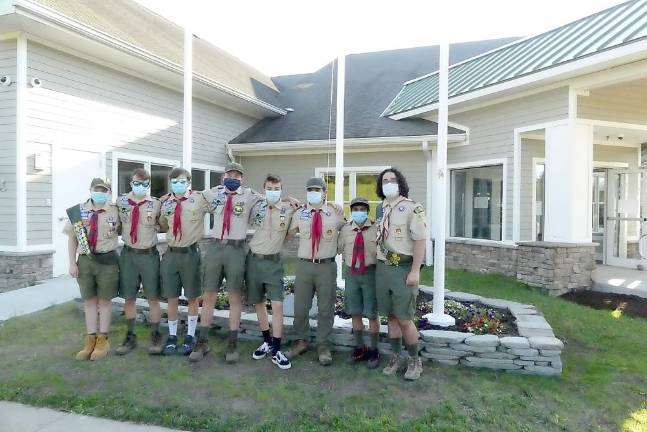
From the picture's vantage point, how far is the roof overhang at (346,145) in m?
10.1

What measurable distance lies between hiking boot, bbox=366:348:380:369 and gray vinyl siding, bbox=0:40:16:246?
6.18 metres

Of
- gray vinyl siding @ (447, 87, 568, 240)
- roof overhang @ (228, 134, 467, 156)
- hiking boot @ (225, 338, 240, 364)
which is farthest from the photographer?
roof overhang @ (228, 134, 467, 156)

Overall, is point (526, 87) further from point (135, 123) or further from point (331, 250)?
point (135, 123)

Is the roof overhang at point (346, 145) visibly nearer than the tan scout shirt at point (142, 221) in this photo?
No

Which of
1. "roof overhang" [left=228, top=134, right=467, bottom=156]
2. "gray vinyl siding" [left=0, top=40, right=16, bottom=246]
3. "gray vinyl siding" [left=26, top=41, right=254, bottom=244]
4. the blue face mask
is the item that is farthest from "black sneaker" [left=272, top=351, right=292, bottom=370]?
"roof overhang" [left=228, top=134, right=467, bottom=156]

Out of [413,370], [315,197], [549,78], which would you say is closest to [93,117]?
[315,197]

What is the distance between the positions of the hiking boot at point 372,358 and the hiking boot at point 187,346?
1.71 m

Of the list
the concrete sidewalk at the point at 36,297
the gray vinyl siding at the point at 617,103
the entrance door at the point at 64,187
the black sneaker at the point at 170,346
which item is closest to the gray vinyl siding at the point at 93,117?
the entrance door at the point at 64,187

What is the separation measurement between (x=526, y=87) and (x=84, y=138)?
25.7ft

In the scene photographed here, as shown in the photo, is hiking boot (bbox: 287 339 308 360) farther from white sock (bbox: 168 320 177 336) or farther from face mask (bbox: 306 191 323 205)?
face mask (bbox: 306 191 323 205)

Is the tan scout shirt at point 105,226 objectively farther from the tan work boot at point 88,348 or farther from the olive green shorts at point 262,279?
the olive green shorts at point 262,279

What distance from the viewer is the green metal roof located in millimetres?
7031

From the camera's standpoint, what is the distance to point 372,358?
171 inches

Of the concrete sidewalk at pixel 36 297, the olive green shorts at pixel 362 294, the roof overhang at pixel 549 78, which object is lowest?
the concrete sidewalk at pixel 36 297
